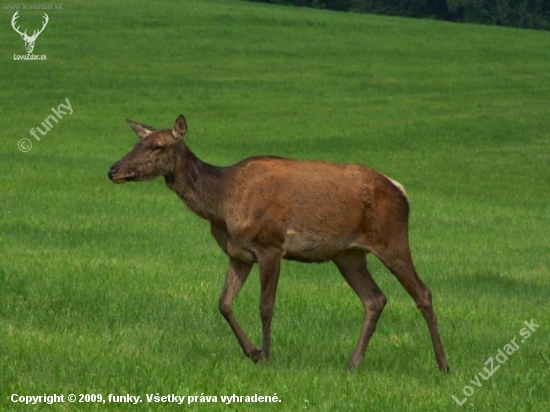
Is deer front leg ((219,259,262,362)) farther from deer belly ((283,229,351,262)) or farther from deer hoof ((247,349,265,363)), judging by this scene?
deer belly ((283,229,351,262))

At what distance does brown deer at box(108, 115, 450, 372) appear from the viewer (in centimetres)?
1084

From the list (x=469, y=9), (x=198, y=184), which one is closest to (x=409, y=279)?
(x=198, y=184)

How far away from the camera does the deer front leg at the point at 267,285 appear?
35.2 ft

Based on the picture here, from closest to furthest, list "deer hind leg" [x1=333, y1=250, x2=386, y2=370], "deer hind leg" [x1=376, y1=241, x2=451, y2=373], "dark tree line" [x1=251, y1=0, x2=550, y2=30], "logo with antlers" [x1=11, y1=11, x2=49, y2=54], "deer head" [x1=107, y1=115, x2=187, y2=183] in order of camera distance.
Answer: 1. "deer head" [x1=107, y1=115, x2=187, y2=183]
2. "deer hind leg" [x1=376, y1=241, x2=451, y2=373]
3. "deer hind leg" [x1=333, y1=250, x2=386, y2=370]
4. "logo with antlers" [x1=11, y1=11, x2=49, y2=54]
5. "dark tree line" [x1=251, y1=0, x2=550, y2=30]

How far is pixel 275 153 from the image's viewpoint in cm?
3619

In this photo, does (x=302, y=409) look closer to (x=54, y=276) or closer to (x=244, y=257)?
(x=244, y=257)

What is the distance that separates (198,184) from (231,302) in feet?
3.51

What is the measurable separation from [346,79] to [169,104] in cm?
1022

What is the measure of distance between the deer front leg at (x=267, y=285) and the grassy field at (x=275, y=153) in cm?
21

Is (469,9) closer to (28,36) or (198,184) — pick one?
(28,36)

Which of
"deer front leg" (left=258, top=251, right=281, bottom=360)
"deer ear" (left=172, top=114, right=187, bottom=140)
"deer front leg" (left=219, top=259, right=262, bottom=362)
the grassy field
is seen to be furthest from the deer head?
the grassy field

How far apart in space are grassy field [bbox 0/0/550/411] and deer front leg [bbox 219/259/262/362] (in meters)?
0.19

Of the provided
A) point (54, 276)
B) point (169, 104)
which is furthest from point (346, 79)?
point (54, 276)

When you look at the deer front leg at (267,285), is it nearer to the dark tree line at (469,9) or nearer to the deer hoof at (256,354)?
the deer hoof at (256,354)
